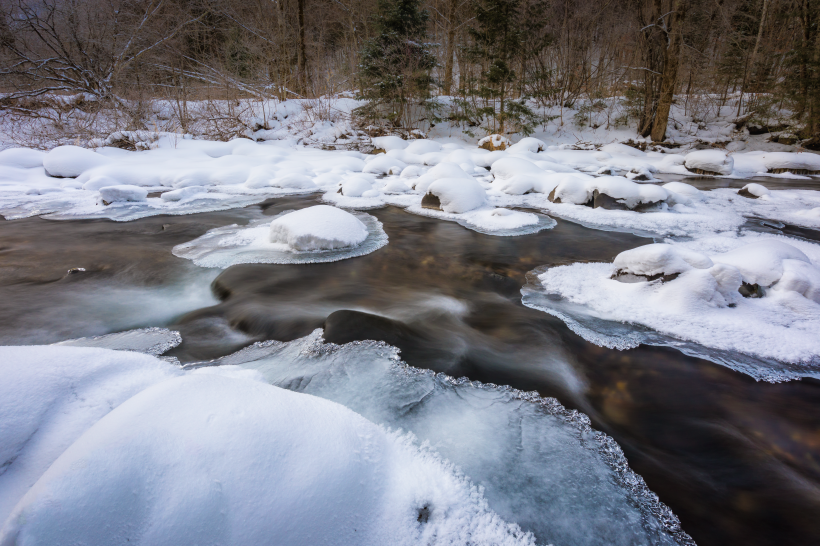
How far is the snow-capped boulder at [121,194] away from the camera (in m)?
5.98

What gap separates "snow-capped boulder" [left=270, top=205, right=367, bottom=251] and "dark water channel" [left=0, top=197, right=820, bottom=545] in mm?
377

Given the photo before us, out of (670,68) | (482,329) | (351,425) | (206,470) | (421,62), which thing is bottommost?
(482,329)

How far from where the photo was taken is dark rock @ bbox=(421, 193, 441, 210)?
5812 mm

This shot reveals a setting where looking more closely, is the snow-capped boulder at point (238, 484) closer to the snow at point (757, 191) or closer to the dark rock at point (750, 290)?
the dark rock at point (750, 290)

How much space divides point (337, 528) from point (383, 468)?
0.87ft

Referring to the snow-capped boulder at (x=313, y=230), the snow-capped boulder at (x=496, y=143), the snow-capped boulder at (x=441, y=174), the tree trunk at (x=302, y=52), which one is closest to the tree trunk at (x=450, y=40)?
the snow-capped boulder at (x=496, y=143)

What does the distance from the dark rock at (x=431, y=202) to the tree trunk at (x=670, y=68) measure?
9811 millimetres

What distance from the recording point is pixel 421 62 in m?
12.3

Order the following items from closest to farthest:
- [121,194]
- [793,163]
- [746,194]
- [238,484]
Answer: [238,484], [121,194], [746,194], [793,163]

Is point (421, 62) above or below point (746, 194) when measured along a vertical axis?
above

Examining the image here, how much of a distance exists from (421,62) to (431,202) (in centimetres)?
861

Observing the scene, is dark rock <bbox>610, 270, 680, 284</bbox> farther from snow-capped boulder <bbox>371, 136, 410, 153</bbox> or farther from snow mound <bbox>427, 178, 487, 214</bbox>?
snow-capped boulder <bbox>371, 136, 410, 153</bbox>

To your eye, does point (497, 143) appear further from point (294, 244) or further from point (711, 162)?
point (294, 244)

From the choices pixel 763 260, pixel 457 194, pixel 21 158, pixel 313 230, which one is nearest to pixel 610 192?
pixel 457 194
